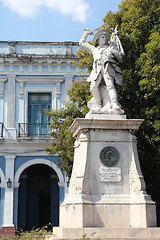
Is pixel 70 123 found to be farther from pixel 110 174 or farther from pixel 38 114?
pixel 38 114

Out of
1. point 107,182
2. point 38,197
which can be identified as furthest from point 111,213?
point 38,197

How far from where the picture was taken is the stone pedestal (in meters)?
7.19

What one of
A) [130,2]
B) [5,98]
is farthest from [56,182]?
[130,2]

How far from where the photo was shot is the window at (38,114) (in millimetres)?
18456

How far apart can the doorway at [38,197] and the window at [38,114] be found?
7.63ft

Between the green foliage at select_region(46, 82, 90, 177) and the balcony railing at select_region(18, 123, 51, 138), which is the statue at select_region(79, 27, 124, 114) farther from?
the balcony railing at select_region(18, 123, 51, 138)

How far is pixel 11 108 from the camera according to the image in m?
18.6

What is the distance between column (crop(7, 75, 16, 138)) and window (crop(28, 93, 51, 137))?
0.76m

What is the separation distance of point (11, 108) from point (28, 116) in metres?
0.86

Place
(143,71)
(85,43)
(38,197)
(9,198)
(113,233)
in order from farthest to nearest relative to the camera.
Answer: (38,197), (9,198), (143,71), (85,43), (113,233)

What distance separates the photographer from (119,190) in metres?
7.46

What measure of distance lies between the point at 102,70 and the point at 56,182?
1223 centimetres

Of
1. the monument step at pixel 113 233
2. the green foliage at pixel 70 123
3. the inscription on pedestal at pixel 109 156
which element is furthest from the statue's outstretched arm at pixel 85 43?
the monument step at pixel 113 233

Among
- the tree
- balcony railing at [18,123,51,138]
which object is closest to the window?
balcony railing at [18,123,51,138]
